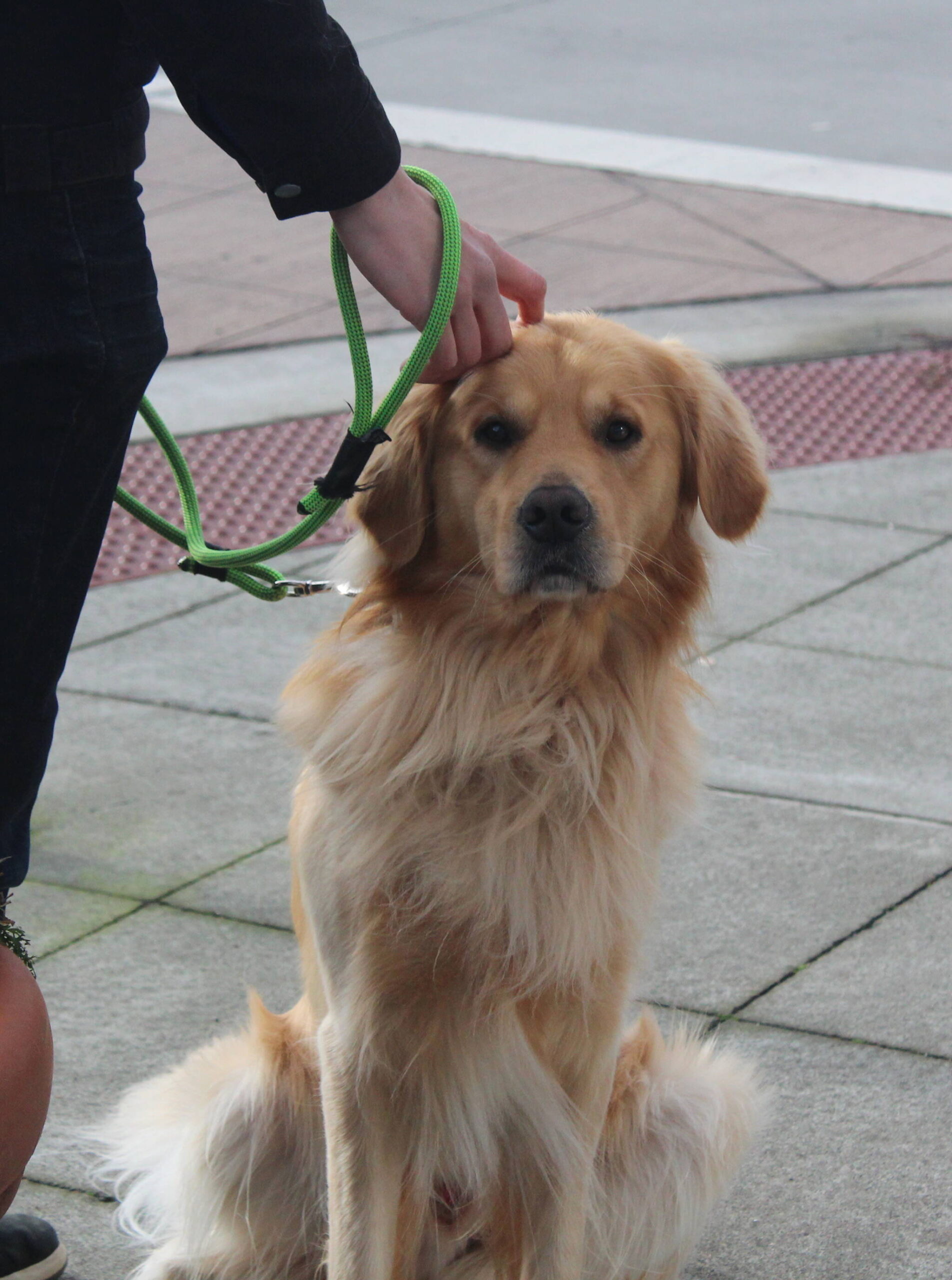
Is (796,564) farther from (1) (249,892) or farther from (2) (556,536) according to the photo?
(2) (556,536)

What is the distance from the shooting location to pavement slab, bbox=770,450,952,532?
5.82 metres

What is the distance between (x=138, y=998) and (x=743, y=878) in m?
1.39

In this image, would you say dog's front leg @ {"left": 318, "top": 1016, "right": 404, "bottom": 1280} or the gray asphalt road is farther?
the gray asphalt road

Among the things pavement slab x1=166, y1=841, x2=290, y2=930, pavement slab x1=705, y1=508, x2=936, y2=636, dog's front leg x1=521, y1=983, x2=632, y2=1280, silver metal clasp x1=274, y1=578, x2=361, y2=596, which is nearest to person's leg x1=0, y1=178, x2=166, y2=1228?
silver metal clasp x1=274, y1=578, x2=361, y2=596

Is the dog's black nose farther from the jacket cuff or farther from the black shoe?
the black shoe

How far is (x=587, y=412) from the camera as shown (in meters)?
2.49

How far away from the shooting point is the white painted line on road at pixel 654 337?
6.79 m

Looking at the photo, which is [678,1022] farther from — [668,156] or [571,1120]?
[668,156]

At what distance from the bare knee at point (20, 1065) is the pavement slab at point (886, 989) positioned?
1.56 meters

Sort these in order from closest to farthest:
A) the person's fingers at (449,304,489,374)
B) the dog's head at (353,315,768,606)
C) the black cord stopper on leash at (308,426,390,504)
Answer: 1. the person's fingers at (449,304,489,374)
2. the black cord stopper on leash at (308,426,390,504)
3. the dog's head at (353,315,768,606)

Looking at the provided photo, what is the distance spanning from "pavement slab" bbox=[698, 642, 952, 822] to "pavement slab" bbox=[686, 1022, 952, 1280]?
101 centimetres

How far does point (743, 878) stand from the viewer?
3.76 metres

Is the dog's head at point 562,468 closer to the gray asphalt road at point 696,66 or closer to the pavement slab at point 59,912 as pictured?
the pavement slab at point 59,912

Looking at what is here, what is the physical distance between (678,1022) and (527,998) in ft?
3.01
